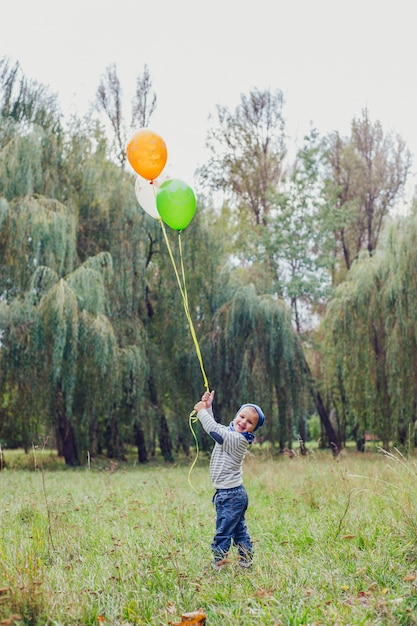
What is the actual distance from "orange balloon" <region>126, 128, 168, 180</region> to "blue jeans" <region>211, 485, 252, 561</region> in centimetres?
293

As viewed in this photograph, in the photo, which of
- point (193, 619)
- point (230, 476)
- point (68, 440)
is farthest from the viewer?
point (68, 440)

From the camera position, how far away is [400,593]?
323 centimetres

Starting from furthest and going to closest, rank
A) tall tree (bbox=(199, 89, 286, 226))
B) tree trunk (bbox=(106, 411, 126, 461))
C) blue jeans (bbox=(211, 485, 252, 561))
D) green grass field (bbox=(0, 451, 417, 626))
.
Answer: tall tree (bbox=(199, 89, 286, 226))
tree trunk (bbox=(106, 411, 126, 461))
blue jeans (bbox=(211, 485, 252, 561))
green grass field (bbox=(0, 451, 417, 626))

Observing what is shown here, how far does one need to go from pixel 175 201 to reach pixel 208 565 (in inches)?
115

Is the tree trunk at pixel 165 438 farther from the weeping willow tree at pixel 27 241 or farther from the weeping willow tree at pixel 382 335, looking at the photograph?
the weeping willow tree at pixel 27 241

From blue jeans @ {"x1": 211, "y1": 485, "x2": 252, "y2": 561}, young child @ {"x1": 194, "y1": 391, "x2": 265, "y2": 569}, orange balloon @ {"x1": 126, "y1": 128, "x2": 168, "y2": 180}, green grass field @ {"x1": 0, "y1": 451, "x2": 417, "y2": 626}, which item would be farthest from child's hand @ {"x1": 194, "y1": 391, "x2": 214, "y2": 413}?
orange balloon @ {"x1": 126, "y1": 128, "x2": 168, "y2": 180}

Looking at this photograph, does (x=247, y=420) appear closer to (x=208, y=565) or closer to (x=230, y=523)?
(x=230, y=523)

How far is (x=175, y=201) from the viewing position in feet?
17.9

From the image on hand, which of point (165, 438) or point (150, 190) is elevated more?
point (150, 190)

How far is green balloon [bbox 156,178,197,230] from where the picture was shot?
5438 millimetres

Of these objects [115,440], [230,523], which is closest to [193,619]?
[230,523]

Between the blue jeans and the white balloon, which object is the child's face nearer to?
the blue jeans

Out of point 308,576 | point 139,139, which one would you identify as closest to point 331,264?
point 139,139

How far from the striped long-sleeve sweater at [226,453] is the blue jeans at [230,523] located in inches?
2.3
